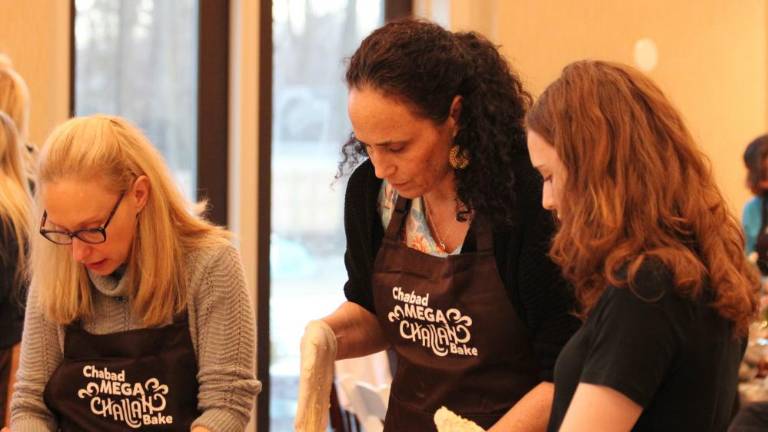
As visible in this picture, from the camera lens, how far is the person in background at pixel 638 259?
121 cm

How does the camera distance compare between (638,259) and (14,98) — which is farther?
(14,98)

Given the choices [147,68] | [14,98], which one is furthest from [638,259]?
[147,68]

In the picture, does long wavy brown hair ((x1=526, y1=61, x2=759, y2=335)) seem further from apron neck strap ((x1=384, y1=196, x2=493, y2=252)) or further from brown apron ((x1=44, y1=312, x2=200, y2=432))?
brown apron ((x1=44, y1=312, x2=200, y2=432))

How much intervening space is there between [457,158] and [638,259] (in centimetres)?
49

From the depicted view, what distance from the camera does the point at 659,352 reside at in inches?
47.1

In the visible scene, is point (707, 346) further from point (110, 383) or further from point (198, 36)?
point (198, 36)

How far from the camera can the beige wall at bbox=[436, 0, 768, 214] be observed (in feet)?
11.5

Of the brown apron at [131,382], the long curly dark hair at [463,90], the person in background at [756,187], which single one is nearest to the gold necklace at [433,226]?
the long curly dark hair at [463,90]

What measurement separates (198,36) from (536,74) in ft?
3.68

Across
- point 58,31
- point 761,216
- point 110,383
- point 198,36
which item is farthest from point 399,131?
point 761,216

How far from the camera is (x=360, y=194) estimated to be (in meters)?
1.87

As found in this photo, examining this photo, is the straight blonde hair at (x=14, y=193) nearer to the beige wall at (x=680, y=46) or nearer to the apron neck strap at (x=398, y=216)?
Answer: the apron neck strap at (x=398, y=216)

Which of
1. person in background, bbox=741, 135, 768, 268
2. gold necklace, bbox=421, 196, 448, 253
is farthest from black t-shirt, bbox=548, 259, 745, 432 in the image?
person in background, bbox=741, 135, 768, 268

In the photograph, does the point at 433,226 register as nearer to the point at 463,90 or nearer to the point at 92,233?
the point at 463,90
